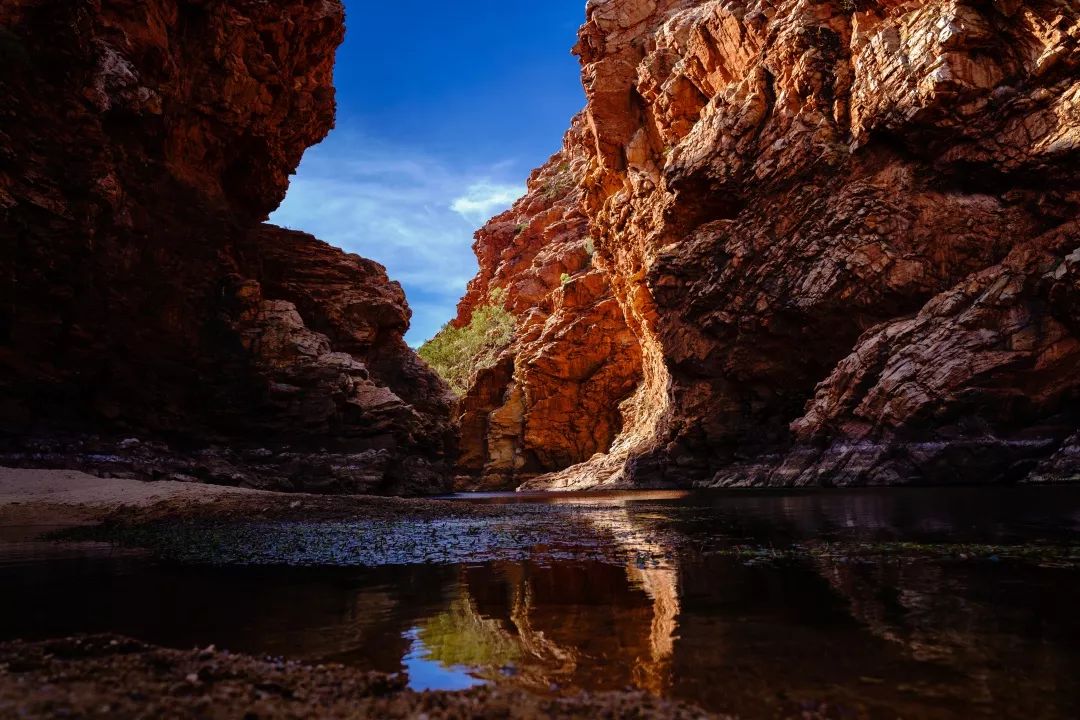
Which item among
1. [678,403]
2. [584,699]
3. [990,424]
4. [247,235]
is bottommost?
[584,699]

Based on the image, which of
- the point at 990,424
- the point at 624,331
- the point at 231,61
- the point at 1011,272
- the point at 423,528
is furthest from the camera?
the point at 624,331

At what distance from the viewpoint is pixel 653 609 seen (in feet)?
23.3

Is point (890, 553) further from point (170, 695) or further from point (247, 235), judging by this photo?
point (247, 235)

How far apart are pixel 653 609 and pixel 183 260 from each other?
3637cm

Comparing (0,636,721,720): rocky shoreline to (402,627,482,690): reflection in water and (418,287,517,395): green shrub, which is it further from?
(418,287,517,395): green shrub

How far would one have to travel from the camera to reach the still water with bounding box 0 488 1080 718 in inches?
184

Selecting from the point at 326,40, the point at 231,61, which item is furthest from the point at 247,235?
the point at 326,40

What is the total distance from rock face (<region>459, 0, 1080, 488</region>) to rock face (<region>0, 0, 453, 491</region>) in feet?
80.4

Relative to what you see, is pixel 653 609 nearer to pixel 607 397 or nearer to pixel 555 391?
pixel 555 391

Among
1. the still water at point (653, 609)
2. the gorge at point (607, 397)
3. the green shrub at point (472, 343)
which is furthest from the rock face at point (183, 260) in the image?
the green shrub at point (472, 343)

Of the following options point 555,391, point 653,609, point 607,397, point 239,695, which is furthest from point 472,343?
point 239,695

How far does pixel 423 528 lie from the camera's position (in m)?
17.4

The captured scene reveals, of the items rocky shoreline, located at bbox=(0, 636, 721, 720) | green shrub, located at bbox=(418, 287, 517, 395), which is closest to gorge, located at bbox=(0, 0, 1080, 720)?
rocky shoreline, located at bbox=(0, 636, 721, 720)

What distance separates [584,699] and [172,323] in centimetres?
3613
